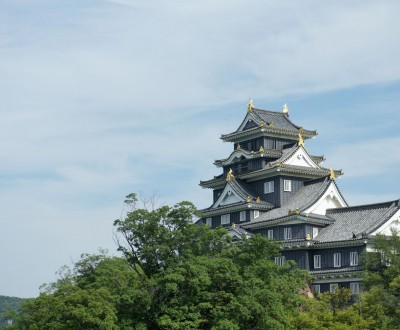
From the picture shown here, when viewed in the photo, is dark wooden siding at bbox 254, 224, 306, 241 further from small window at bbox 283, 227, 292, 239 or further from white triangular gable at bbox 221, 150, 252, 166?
white triangular gable at bbox 221, 150, 252, 166

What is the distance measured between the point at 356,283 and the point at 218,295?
19150 millimetres

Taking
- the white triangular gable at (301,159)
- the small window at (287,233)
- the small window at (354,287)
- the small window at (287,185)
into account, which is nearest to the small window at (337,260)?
the small window at (354,287)

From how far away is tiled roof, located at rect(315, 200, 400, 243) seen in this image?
57.7 meters

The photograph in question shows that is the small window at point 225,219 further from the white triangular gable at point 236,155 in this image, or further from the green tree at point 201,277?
the green tree at point 201,277

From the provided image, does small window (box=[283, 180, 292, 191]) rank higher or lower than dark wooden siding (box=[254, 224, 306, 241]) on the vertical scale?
higher

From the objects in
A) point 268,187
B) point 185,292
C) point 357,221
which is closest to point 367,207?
point 357,221

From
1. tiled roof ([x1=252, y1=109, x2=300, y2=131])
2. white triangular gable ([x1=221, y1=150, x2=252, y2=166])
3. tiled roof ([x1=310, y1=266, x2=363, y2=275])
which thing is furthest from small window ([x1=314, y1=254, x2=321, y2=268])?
tiled roof ([x1=252, y1=109, x2=300, y2=131])

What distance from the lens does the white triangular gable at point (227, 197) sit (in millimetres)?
66062

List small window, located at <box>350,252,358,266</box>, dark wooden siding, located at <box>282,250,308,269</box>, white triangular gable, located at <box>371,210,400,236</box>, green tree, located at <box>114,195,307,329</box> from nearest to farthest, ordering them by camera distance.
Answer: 1. green tree, located at <box>114,195,307,329</box>
2. small window, located at <box>350,252,358,266</box>
3. white triangular gable, located at <box>371,210,400,236</box>
4. dark wooden siding, located at <box>282,250,308,269</box>

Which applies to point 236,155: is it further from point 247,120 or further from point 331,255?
point 331,255

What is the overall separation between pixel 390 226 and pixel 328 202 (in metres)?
6.02

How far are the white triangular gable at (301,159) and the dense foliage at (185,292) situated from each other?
68.4 feet

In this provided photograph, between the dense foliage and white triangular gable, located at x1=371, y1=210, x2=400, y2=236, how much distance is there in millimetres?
11927

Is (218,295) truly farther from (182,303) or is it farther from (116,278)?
(116,278)
